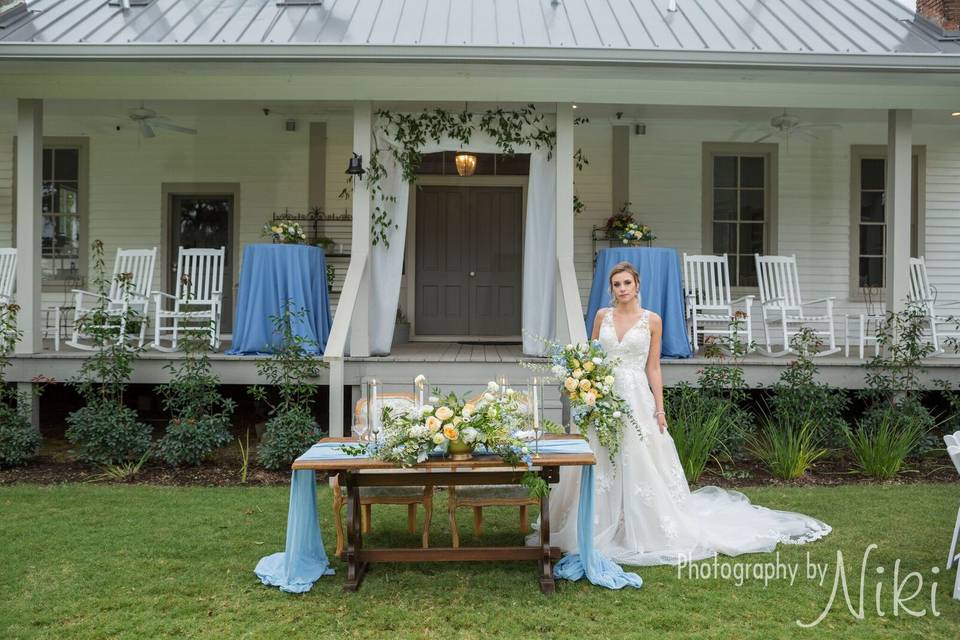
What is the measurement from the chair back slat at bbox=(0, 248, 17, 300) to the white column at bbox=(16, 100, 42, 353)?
3.36ft

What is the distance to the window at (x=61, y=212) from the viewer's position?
29.0 feet

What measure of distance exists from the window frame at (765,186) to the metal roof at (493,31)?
1612 millimetres

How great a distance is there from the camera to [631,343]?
176 inches

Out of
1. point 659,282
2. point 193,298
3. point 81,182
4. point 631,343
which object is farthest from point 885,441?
point 81,182

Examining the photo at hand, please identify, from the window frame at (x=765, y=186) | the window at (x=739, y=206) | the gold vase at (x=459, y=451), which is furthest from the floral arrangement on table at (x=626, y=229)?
the gold vase at (x=459, y=451)

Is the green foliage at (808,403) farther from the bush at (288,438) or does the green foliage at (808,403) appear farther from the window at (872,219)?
the bush at (288,438)

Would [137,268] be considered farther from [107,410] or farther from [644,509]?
[644,509]

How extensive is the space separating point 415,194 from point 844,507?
5.86 metres

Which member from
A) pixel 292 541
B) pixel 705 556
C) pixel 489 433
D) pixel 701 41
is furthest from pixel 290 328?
pixel 701 41

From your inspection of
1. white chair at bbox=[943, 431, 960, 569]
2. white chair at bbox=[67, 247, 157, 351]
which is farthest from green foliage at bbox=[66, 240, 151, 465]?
white chair at bbox=[943, 431, 960, 569]

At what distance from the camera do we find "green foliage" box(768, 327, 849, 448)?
6230mm

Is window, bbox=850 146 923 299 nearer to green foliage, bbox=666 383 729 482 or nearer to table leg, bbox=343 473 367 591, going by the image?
green foliage, bbox=666 383 729 482

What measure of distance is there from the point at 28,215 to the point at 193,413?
2196 millimetres

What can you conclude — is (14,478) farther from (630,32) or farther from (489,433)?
(630,32)
